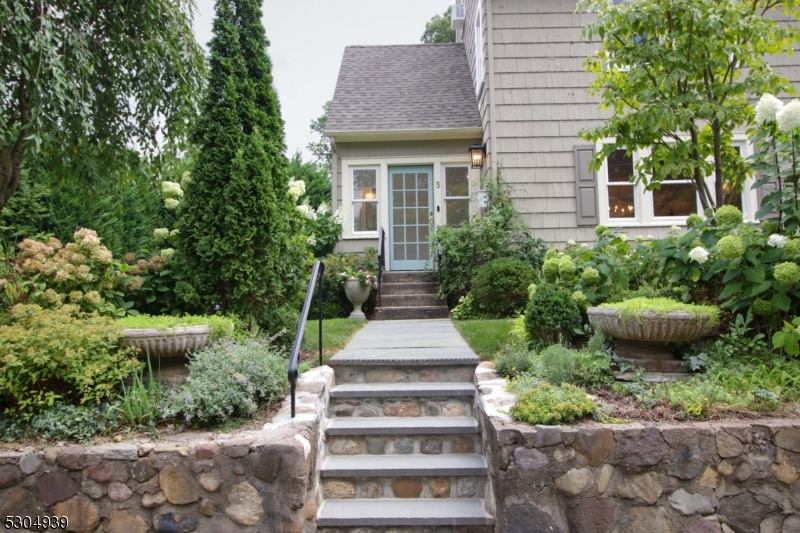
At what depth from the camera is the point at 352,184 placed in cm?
903

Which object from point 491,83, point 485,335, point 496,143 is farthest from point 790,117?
point 491,83

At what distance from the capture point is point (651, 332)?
3197 mm

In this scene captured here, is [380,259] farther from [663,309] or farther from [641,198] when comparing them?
[663,309]

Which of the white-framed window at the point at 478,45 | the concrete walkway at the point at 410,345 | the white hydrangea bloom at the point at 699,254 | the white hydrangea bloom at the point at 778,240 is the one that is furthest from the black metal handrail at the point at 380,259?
the white hydrangea bloom at the point at 778,240

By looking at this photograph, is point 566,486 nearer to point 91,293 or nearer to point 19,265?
point 91,293

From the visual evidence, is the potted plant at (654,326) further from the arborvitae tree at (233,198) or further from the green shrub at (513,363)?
the arborvitae tree at (233,198)

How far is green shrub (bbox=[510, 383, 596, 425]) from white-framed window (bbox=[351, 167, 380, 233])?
6.36 m

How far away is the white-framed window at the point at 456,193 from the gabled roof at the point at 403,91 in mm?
769

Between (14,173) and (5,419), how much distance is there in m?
2.24

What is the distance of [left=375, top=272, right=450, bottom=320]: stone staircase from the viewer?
748cm

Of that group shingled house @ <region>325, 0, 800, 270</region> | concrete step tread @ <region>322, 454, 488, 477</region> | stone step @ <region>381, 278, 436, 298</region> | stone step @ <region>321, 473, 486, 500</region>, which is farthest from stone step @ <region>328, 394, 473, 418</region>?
shingled house @ <region>325, 0, 800, 270</region>

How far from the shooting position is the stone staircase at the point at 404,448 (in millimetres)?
2832

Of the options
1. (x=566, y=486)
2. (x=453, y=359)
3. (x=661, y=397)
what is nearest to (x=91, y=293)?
(x=453, y=359)

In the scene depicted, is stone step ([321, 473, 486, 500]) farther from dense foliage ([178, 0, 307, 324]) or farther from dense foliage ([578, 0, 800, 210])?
dense foliage ([578, 0, 800, 210])
